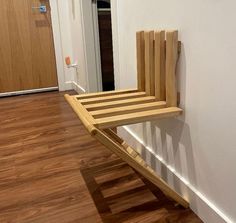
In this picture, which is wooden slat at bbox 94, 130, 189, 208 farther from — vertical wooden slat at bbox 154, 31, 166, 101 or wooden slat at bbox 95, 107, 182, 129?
vertical wooden slat at bbox 154, 31, 166, 101

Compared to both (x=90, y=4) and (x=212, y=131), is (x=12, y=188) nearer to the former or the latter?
(x=212, y=131)

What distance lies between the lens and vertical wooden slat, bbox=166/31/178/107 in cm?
106

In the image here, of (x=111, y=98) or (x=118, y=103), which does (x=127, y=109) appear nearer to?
(x=118, y=103)

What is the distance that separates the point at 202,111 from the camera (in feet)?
3.27

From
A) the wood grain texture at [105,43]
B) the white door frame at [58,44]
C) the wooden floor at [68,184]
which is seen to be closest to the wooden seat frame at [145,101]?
the wooden floor at [68,184]

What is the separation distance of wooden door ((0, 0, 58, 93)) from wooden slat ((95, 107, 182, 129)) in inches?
93.8

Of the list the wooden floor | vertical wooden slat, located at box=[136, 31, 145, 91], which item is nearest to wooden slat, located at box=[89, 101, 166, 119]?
vertical wooden slat, located at box=[136, 31, 145, 91]

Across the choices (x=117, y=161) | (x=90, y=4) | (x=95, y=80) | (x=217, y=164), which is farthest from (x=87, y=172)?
(x=90, y=4)

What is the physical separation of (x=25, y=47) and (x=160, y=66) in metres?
2.36

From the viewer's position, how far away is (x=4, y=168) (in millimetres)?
1587

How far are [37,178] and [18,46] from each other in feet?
6.77

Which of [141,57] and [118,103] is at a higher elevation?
[141,57]

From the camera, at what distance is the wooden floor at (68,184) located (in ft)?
3.81

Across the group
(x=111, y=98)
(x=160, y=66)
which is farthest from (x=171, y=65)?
(x=111, y=98)
